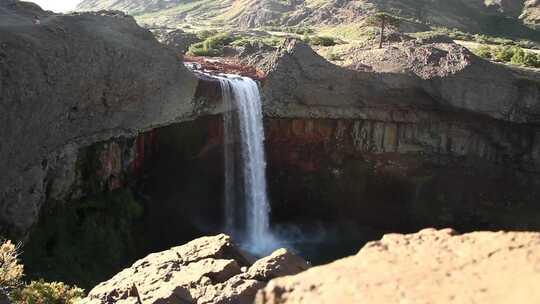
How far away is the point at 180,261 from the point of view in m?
13.8

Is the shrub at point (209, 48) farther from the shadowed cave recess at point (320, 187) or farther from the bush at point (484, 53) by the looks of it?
the bush at point (484, 53)

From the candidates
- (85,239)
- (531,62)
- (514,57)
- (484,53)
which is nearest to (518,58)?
(514,57)

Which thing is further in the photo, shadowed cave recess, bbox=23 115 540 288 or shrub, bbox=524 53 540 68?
shrub, bbox=524 53 540 68

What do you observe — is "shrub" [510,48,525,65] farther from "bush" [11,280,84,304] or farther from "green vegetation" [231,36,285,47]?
"bush" [11,280,84,304]

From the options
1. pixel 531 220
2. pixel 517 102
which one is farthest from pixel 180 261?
pixel 531 220

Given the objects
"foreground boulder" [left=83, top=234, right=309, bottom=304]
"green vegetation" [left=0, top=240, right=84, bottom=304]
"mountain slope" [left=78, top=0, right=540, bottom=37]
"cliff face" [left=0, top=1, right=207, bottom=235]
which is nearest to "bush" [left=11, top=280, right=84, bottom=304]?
"green vegetation" [left=0, top=240, right=84, bottom=304]

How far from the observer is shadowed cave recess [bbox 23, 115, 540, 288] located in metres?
27.3

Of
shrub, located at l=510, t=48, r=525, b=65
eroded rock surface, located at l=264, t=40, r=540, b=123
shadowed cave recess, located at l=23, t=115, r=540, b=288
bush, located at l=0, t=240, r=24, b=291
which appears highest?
shrub, located at l=510, t=48, r=525, b=65

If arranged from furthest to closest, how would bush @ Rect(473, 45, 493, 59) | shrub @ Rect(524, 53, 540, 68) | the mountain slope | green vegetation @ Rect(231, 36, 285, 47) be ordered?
the mountain slope < bush @ Rect(473, 45, 493, 59) < green vegetation @ Rect(231, 36, 285, 47) < shrub @ Rect(524, 53, 540, 68)

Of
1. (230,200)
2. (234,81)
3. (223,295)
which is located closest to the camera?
(223,295)

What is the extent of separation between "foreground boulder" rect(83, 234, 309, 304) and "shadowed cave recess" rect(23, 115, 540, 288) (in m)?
11.3

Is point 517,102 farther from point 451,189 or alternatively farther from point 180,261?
point 180,261

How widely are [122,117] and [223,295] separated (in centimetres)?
1284

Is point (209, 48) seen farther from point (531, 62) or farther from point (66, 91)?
point (531, 62)
